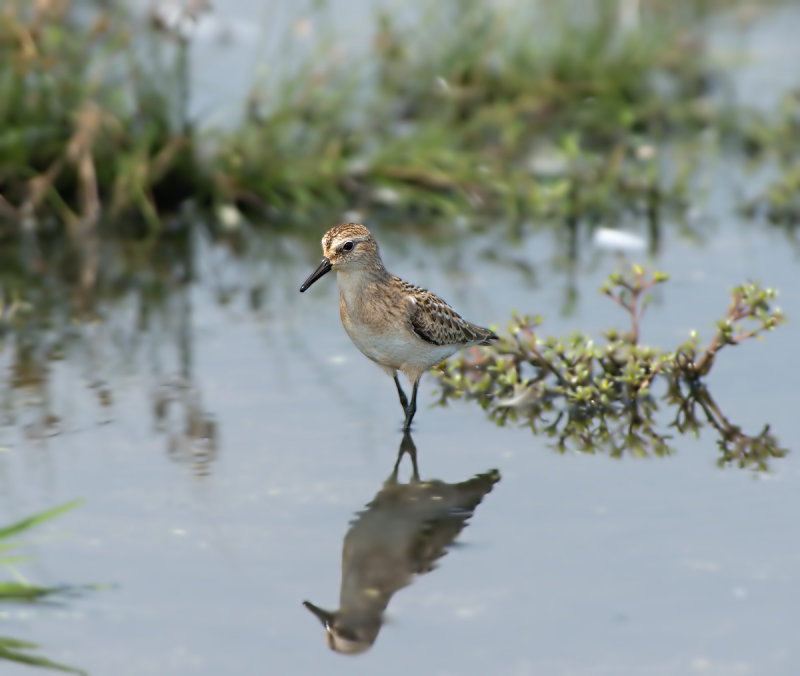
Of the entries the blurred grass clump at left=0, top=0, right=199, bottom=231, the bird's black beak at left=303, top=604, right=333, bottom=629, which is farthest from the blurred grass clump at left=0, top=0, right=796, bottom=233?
the bird's black beak at left=303, top=604, right=333, bottom=629

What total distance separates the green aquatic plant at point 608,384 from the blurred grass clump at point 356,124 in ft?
10.7

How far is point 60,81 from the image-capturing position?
10.7 metres

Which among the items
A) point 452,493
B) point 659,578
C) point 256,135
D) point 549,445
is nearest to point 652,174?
point 256,135

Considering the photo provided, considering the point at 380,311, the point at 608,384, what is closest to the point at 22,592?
the point at 380,311

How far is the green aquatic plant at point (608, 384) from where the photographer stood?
23.6 feet

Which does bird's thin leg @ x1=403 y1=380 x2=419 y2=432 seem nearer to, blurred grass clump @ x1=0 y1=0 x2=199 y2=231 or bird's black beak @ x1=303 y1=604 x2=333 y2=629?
bird's black beak @ x1=303 y1=604 x2=333 y2=629

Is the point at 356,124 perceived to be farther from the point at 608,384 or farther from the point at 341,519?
the point at 341,519

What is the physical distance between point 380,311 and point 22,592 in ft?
7.73

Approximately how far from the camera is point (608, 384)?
7359mm

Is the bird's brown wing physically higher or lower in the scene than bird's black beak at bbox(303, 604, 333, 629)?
higher

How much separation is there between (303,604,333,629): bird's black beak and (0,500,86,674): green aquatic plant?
0.90 meters

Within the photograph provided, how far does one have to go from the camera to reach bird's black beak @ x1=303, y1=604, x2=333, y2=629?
520 cm

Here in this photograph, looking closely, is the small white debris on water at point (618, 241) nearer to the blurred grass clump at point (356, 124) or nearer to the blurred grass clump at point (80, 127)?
the blurred grass clump at point (356, 124)

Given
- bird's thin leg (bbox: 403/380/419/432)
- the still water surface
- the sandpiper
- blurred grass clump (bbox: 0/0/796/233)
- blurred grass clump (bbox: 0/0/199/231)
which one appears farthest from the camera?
blurred grass clump (bbox: 0/0/796/233)
